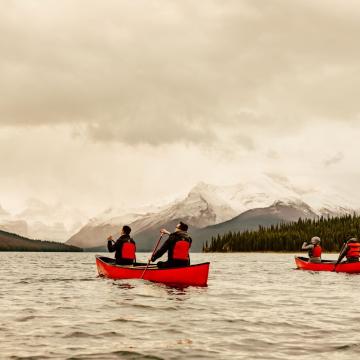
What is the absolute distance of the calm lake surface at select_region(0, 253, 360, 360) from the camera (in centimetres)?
1289

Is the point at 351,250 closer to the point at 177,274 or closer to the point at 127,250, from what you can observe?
the point at 127,250

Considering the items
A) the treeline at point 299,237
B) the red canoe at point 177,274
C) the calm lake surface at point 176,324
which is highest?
the treeline at point 299,237

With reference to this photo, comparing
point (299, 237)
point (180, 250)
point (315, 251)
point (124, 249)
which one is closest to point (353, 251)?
point (315, 251)

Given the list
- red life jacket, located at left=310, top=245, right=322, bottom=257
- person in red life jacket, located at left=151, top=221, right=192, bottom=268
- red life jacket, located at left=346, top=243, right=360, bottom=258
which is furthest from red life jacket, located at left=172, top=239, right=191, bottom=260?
red life jacket, located at left=310, top=245, right=322, bottom=257

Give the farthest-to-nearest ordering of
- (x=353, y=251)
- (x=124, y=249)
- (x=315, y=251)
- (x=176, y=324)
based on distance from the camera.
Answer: (x=315, y=251), (x=353, y=251), (x=124, y=249), (x=176, y=324)

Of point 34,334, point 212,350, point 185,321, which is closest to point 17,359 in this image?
point 34,334

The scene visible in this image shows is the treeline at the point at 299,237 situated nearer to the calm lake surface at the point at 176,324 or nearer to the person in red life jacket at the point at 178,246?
the person in red life jacket at the point at 178,246

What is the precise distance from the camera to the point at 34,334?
14.9 m

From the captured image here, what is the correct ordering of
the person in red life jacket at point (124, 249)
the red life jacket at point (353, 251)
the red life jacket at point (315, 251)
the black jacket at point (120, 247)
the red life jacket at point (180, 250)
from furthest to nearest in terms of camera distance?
the red life jacket at point (315, 251) < the red life jacket at point (353, 251) < the person in red life jacket at point (124, 249) < the black jacket at point (120, 247) < the red life jacket at point (180, 250)

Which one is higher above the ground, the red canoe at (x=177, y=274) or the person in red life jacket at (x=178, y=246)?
the person in red life jacket at (x=178, y=246)

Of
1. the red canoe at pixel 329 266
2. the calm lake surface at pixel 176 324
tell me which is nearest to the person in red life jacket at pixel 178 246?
the calm lake surface at pixel 176 324

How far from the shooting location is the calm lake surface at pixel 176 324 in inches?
507

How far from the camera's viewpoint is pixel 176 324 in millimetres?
16547

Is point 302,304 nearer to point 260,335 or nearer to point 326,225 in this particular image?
point 260,335
